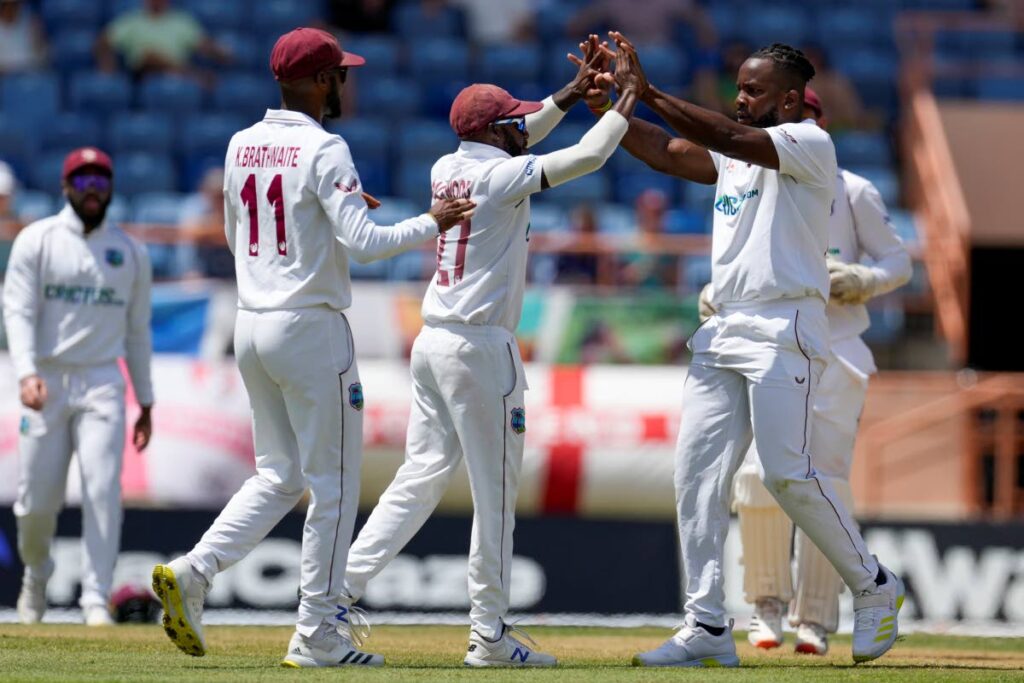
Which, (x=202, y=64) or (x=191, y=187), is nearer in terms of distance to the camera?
(x=191, y=187)

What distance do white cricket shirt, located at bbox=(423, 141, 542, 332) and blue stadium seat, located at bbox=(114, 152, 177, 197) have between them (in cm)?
1008

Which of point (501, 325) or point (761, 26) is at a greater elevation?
point (761, 26)

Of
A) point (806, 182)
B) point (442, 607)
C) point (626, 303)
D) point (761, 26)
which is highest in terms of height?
point (761, 26)

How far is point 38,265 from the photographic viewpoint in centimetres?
967

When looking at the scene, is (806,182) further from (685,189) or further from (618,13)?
(618,13)

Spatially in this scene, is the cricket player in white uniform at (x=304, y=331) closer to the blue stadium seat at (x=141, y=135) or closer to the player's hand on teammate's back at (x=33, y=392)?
the player's hand on teammate's back at (x=33, y=392)

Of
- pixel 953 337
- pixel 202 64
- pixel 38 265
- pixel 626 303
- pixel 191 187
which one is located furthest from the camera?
pixel 202 64

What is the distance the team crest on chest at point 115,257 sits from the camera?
977cm

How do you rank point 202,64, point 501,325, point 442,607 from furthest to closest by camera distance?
point 202,64
point 442,607
point 501,325

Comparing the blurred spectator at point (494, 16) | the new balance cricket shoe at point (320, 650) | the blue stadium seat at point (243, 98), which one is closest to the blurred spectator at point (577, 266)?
the blue stadium seat at point (243, 98)

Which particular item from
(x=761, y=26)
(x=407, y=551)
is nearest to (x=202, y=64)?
(x=761, y=26)

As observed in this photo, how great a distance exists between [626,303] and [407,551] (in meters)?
2.68

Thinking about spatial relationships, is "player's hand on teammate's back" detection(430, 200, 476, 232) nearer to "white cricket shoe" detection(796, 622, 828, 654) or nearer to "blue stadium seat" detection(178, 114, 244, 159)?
"white cricket shoe" detection(796, 622, 828, 654)

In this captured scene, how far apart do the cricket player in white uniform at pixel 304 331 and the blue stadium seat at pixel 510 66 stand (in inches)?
455
